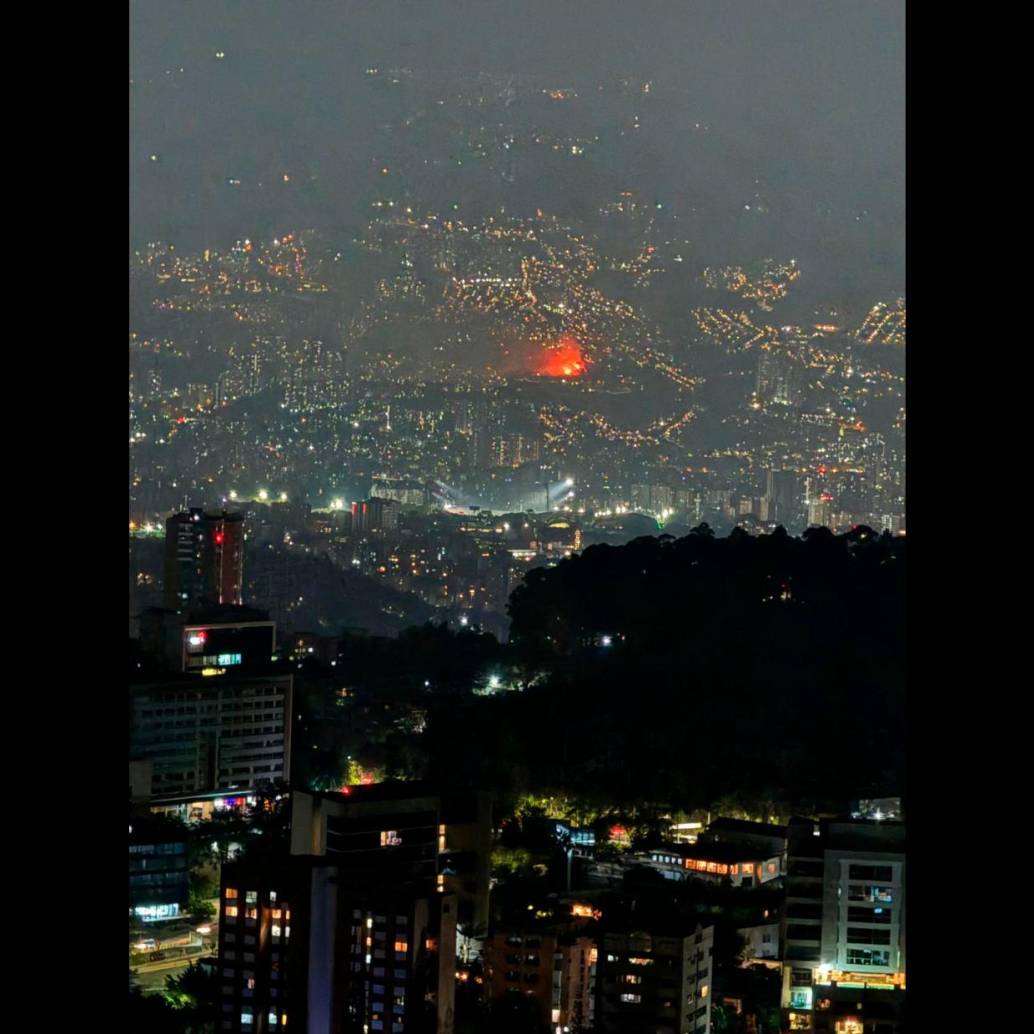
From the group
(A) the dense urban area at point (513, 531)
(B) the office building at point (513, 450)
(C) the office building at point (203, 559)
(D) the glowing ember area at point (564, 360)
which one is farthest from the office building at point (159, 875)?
(D) the glowing ember area at point (564, 360)

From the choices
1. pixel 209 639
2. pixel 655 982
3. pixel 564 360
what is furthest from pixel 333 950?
pixel 564 360

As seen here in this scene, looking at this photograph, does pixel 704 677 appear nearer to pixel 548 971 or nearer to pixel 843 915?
pixel 843 915

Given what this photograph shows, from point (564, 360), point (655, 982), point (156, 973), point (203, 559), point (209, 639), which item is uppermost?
point (564, 360)

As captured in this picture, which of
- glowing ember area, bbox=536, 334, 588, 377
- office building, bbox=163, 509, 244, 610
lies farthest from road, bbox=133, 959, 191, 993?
glowing ember area, bbox=536, 334, 588, 377

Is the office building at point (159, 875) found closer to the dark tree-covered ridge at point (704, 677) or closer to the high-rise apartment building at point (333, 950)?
the high-rise apartment building at point (333, 950)

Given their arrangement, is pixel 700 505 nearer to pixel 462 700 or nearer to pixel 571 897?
pixel 462 700
